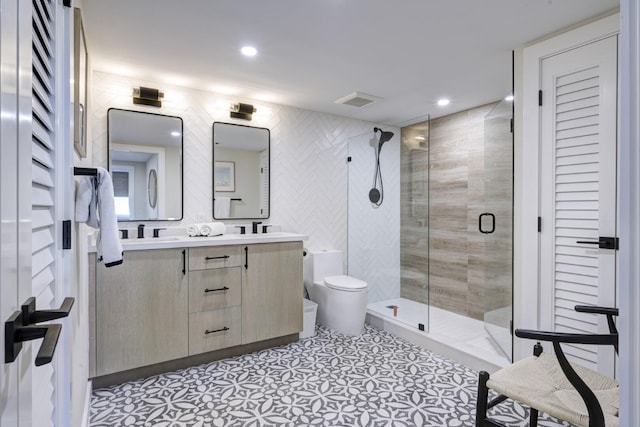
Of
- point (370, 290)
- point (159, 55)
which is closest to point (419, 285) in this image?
point (370, 290)

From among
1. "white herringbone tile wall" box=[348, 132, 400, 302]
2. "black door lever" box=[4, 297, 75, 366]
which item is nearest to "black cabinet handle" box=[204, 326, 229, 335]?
"white herringbone tile wall" box=[348, 132, 400, 302]

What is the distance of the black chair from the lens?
126cm

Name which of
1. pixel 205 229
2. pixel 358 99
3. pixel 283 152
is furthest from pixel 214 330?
pixel 358 99

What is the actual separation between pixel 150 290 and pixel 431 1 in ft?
8.33

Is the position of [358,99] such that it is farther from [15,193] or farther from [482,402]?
[15,193]

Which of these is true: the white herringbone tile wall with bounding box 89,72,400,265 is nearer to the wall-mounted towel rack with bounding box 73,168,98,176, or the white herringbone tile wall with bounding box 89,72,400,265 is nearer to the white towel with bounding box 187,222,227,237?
the white towel with bounding box 187,222,227,237

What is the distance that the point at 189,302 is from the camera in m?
2.61

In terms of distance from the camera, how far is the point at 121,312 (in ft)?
7.75

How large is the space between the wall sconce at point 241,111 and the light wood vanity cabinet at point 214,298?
1374mm

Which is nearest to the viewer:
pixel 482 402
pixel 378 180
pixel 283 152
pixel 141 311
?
pixel 482 402

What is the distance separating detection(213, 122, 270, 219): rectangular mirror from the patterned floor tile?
4.46 feet

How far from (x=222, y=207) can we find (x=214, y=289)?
0.91m

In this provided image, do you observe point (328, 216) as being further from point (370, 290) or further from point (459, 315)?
point (459, 315)

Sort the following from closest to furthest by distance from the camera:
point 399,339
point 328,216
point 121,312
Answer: point 121,312 < point 399,339 < point 328,216
